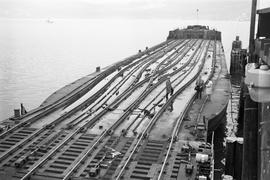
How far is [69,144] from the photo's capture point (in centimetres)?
1447

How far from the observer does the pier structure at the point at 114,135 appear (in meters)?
12.2

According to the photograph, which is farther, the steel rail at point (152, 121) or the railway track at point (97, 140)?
the steel rail at point (152, 121)

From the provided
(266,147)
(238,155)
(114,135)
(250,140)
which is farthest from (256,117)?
(114,135)

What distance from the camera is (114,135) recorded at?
50.8 feet

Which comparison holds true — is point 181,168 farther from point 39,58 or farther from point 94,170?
point 39,58

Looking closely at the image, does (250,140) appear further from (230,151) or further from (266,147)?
(230,151)

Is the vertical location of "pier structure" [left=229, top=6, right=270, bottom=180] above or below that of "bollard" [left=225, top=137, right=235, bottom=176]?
above

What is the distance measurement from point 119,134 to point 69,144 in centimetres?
224

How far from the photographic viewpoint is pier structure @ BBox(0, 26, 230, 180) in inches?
479

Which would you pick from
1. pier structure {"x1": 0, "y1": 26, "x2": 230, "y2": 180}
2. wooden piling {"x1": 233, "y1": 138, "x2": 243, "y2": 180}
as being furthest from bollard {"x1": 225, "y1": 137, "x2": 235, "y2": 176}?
pier structure {"x1": 0, "y1": 26, "x2": 230, "y2": 180}

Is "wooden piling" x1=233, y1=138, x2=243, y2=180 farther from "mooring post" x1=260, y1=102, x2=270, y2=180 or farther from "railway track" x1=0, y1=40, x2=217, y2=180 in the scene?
"mooring post" x1=260, y1=102, x2=270, y2=180

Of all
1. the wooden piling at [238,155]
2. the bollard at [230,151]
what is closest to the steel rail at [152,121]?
the bollard at [230,151]

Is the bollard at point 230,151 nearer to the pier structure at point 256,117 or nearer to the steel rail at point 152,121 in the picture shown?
the pier structure at point 256,117

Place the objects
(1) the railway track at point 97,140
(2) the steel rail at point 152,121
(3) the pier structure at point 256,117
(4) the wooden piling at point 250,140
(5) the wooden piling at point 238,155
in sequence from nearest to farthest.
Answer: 1. (3) the pier structure at point 256,117
2. (4) the wooden piling at point 250,140
3. (1) the railway track at point 97,140
4. (2) the steel rail at point 152,121
5. (5) the wooden piling at point 238,155
